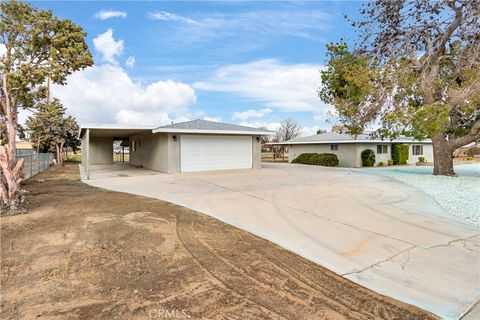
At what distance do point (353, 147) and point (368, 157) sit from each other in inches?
53.7

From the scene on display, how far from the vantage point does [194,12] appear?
36.1 ft

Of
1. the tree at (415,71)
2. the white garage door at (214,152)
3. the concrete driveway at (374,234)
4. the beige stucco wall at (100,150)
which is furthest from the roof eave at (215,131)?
the beige stucco wall at (100,150)

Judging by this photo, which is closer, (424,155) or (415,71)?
(415,71)

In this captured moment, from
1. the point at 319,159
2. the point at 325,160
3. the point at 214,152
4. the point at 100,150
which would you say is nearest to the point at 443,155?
the point at 325,160

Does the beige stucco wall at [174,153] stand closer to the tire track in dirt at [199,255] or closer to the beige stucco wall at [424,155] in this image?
the tire track in dirt at [199,255]

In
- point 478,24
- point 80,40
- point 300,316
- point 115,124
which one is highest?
point 80,40

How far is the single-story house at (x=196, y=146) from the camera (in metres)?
16.0

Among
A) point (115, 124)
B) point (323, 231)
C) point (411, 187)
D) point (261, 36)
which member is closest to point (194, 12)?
point (261, 36)

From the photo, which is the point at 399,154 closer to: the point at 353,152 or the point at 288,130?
the point at 353,152

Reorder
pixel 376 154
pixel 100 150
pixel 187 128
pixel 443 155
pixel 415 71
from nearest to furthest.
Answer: pixel 415 71
pixel 443 155
pixel 187 128
pixel 376 154
pixel 100 150

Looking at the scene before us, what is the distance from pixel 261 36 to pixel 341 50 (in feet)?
14.9

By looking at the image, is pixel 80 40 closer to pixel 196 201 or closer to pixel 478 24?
pixel 196 201

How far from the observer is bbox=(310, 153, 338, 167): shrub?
78.1 feet

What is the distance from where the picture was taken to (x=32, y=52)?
1512 centimetres
